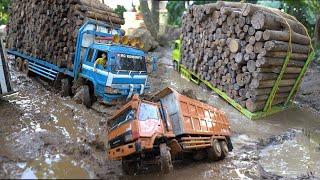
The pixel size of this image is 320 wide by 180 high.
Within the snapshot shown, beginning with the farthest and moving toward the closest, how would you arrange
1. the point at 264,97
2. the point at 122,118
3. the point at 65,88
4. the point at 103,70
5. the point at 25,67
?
the point at 25,67 → the point at 264,97 → the point at 65,88 → the point at 103,70 → the point at 122,118

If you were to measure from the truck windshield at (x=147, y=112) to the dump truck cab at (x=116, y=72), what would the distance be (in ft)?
11.6

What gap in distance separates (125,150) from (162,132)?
850 millimetres

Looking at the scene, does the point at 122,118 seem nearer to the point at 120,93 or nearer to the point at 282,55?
the point at 120,93

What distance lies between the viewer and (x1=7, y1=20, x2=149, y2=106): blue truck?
1155cm

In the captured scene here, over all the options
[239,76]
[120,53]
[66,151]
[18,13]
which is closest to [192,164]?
[66,151]

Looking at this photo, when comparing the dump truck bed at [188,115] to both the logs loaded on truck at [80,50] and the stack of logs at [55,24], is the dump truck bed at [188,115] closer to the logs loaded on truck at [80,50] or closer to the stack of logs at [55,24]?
the logs loaded on truck at [80,50]

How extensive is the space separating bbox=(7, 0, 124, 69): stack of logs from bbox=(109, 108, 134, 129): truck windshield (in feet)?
17.3

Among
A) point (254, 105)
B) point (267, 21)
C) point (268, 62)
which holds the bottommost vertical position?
point (254, 105)

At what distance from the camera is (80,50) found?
12.8m

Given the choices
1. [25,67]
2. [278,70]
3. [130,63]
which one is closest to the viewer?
[130,63]

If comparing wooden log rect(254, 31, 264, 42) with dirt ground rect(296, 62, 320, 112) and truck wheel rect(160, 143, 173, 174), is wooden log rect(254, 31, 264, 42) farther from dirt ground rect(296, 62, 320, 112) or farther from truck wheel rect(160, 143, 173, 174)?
truck wheel rect(160, 143, 173, 174)

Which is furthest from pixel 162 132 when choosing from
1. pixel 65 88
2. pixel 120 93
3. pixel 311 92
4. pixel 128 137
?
pixel 311 92

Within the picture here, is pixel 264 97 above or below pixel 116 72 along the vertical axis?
below

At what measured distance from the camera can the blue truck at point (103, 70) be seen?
1155 cm
